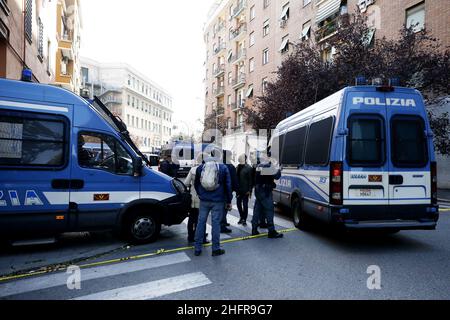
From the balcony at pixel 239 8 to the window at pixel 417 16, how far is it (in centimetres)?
2354

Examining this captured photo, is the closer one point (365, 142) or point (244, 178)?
point (365, 142)

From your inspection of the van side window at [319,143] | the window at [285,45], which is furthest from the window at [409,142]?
the window at [285,45]

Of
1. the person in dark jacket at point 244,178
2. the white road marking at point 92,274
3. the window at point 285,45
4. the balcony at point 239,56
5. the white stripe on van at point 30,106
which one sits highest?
the balcony at point 239,56

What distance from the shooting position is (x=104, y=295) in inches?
156

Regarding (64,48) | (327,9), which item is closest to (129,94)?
(64,48)

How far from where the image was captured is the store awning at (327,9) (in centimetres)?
2233

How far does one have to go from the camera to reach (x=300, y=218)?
7.39m

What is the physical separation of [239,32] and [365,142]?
1434 inches

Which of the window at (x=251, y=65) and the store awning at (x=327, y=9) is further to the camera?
the window at (x=251, y=65)

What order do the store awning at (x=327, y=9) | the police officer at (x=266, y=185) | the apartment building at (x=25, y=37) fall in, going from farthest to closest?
the store awning at (x=327, y=9), the apartment building at (x=25, y=37), the police officer at (x=266, y=185)

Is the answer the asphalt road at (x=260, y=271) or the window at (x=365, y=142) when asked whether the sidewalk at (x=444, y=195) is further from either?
the window at (x=365, y=142)

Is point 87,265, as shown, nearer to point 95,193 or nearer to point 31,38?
point 95,193

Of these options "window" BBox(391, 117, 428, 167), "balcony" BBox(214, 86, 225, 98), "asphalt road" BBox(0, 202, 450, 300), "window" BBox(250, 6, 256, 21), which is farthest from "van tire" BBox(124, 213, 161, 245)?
"balcony" BBox(214, 86, 225, 98)

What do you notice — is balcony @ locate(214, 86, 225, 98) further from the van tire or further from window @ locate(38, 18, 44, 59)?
the van tire
